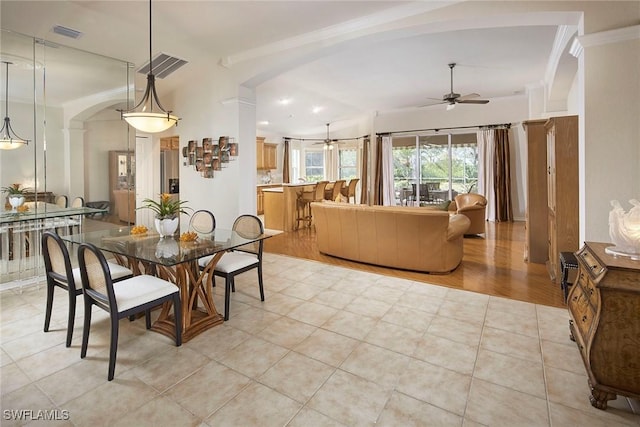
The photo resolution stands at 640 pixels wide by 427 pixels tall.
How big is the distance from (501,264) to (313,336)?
3158 millimetres

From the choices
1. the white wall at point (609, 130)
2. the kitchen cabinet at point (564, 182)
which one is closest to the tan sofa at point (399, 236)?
the kitchen cabinet at point (564, 182)

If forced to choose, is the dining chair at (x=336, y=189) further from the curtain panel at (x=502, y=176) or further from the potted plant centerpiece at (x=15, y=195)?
the potted plant centerpiece at (x=15, y=195)

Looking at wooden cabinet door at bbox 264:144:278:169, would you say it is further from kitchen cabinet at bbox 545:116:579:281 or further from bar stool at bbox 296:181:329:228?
kitchen cabinet at bbox 545:116:579:281

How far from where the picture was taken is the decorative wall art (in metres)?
5.06

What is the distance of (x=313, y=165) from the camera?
11781 millimetres

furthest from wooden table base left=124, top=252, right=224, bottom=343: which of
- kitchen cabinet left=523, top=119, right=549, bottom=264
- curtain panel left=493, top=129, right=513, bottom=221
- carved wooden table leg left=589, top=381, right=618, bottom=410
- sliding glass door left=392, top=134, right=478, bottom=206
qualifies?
curtain panel left=493, top=129, right=513, bottom=221

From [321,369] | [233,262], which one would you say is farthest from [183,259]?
[321,369]

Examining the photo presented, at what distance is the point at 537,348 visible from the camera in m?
2.34

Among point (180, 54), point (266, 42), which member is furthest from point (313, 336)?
point (180, 54)

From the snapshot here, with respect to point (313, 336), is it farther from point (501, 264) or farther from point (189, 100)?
point (189, 100)

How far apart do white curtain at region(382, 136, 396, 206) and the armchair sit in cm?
329

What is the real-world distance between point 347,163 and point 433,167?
2960mm

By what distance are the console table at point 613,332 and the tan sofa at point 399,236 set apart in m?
2.17

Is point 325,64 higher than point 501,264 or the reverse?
higher
